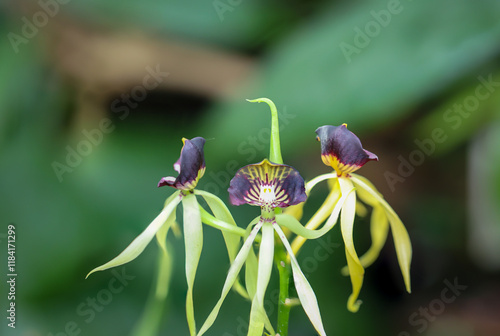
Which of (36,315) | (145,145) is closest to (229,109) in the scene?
(145,145)

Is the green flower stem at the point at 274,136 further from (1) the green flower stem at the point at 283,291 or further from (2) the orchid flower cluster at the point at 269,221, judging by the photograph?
(1) the green flower stem at the point at 283,291

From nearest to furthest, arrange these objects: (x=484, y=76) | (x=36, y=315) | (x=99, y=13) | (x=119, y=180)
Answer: (x=484, y=76), (x=36, y=315), (x=119, y=180), (x=99, y=13)

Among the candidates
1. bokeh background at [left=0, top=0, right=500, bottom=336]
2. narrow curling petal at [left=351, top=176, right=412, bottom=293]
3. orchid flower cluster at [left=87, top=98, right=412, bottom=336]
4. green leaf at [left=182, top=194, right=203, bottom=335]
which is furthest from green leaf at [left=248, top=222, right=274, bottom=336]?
bokeh background at [left=0, top=0, right=500, bottom=336]

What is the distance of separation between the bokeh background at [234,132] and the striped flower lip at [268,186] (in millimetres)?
834

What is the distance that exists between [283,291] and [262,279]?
4 cm

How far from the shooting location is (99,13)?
8.69 feet

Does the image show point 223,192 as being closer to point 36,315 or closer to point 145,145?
point 145,145

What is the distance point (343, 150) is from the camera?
108cm

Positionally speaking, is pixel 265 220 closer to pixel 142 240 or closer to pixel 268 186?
pixel 268 186

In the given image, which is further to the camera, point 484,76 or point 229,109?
point 229,109

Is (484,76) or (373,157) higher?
(484,76)

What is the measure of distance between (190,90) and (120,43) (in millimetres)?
415

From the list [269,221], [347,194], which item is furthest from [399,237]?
[269,221]

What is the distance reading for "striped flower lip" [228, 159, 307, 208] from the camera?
1044 mm
